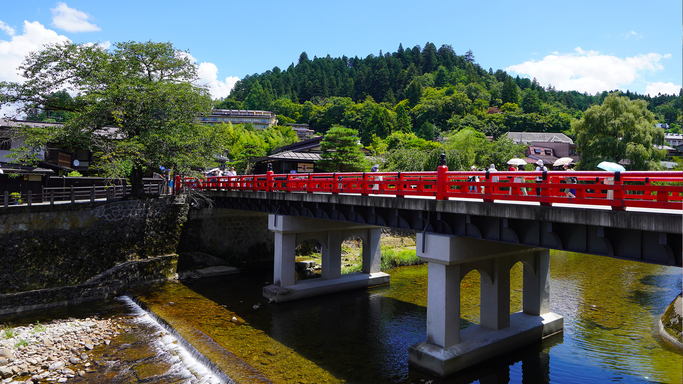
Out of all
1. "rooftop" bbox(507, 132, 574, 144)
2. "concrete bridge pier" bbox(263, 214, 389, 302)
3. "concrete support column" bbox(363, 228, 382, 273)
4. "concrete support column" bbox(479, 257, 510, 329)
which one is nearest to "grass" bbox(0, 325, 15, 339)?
"concrete bridge pier" bbox(263, 214, 389, 302)

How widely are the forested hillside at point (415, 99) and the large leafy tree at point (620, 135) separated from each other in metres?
50.1

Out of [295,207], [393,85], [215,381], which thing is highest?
[393,85]

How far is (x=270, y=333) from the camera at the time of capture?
57.0ft

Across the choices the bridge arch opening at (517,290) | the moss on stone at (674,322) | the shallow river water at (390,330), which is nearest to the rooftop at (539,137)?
the bridge arch opening at (517,290)

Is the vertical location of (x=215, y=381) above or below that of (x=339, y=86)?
below

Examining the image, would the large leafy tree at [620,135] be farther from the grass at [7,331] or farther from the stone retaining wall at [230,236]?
the grass at [7,331]

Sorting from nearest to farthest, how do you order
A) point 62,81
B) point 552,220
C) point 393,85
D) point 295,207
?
point 552,220, point 295,207, point 62,81, point 393,85

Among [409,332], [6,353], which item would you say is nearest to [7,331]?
[6,353]

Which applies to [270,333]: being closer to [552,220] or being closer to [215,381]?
[215,381]

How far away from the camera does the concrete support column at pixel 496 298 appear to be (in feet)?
50.0

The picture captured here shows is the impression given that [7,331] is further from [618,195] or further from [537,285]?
[618,195]

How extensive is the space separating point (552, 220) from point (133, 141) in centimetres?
2232

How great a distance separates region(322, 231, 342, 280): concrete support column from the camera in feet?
77.0

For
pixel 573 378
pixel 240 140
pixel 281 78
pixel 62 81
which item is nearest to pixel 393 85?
pixel 281 78
